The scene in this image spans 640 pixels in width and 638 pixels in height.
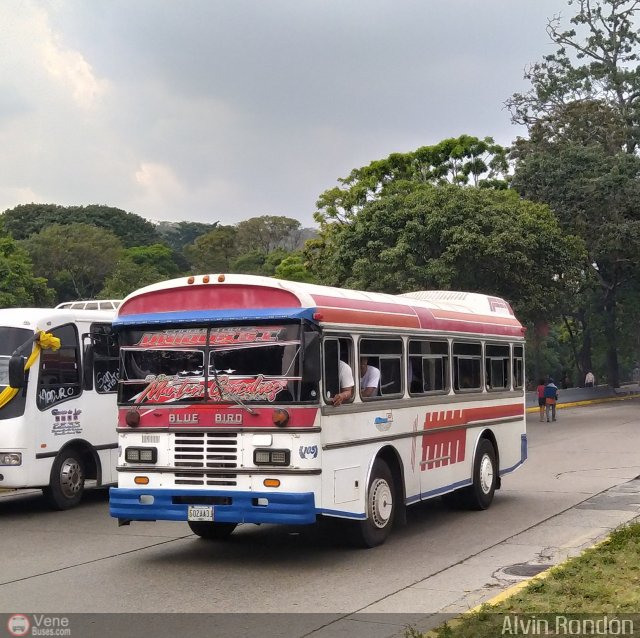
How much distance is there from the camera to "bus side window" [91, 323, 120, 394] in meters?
15.0

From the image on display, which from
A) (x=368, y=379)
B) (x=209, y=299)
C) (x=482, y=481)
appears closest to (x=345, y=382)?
(x=368, y=379)

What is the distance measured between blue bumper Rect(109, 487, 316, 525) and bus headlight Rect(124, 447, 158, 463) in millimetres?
295

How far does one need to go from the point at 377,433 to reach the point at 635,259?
3555 cm

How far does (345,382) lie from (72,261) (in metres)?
60.3

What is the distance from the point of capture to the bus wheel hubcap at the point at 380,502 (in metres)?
10.4

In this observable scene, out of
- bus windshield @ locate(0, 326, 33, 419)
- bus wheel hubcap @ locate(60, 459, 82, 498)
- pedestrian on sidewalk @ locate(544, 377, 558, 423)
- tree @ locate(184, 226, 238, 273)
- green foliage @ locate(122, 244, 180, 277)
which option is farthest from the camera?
tree @ locate(184, 226, 238, 273)

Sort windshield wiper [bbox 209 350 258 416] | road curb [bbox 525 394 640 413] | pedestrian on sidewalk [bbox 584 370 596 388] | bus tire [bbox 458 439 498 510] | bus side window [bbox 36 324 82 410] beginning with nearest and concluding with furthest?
windshield wiper [bbox 209 350 258 416], bus tire [bbox 458 439 498 510], bus side window [bbox 36 324 82 410], road curb [bbox 525 394 640 413], pedestrian on sidewalk [bbox 584 370 596 388]

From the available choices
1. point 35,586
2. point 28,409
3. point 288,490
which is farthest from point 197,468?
point 28,409

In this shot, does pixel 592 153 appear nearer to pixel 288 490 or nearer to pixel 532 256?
pixel 532 256

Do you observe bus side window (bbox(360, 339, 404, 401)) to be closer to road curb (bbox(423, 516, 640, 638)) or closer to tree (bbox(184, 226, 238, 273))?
road curb (bbox(423, 516, 640, 638))

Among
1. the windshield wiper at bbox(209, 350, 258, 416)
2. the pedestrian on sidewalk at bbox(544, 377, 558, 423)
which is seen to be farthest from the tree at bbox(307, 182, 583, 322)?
the windshield wiper at bbox(209, 350, 258, 416)

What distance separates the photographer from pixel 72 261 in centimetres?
6762

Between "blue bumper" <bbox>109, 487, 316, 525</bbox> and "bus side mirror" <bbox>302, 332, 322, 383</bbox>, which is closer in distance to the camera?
"blue bumper" <bbox>109, 487, 316, 525</bbox>

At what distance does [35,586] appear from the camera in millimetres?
8883
